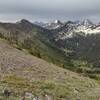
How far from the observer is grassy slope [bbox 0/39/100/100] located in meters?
26.8

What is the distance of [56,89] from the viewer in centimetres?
2836

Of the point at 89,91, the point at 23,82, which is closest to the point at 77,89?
the point at 89,91

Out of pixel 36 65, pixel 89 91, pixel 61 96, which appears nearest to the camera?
pixel 61 96

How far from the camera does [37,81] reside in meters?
29.4

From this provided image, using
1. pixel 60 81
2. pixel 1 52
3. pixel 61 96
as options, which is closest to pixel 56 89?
pixel 61 96

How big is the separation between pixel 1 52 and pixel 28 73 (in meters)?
7.57

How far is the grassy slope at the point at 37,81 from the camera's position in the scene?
26.8 meters

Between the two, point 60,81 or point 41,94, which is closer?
point 41,94

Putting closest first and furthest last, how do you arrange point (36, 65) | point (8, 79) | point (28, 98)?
point (28, 98), point (8, 79), point (36, 65)

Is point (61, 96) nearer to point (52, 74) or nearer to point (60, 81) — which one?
point (60, 81)

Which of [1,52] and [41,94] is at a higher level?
[1,52]

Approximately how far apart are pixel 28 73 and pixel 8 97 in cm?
802

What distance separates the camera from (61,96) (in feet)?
87.9

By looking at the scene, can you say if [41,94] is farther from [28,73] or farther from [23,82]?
[28,73]
